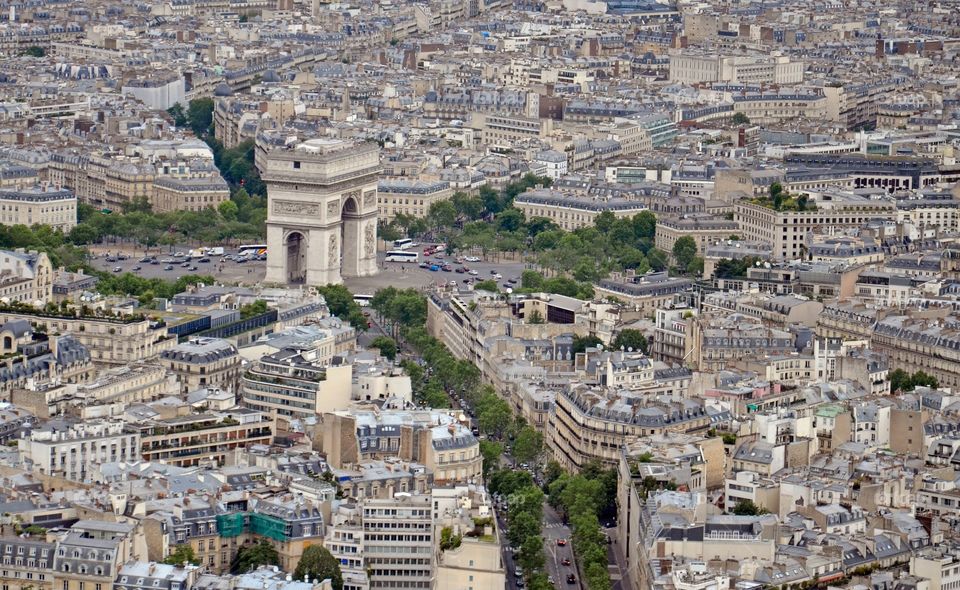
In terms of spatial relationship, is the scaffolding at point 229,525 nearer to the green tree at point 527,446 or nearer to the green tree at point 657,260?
the green tree at point 527,446

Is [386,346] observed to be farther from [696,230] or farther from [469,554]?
[469,554]

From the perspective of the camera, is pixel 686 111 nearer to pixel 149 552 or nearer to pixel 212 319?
pixel 212 319

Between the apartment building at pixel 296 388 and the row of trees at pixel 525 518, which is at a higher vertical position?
the apartment building at pixel 296 388

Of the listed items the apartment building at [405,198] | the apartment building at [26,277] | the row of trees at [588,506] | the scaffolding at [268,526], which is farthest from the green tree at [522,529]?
the apartment building at [405,198]

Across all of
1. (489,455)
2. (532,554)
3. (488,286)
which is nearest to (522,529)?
(532,554)

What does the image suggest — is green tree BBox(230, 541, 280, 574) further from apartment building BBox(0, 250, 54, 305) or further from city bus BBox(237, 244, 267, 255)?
city bus BBox(237, 244, 267, 255)
